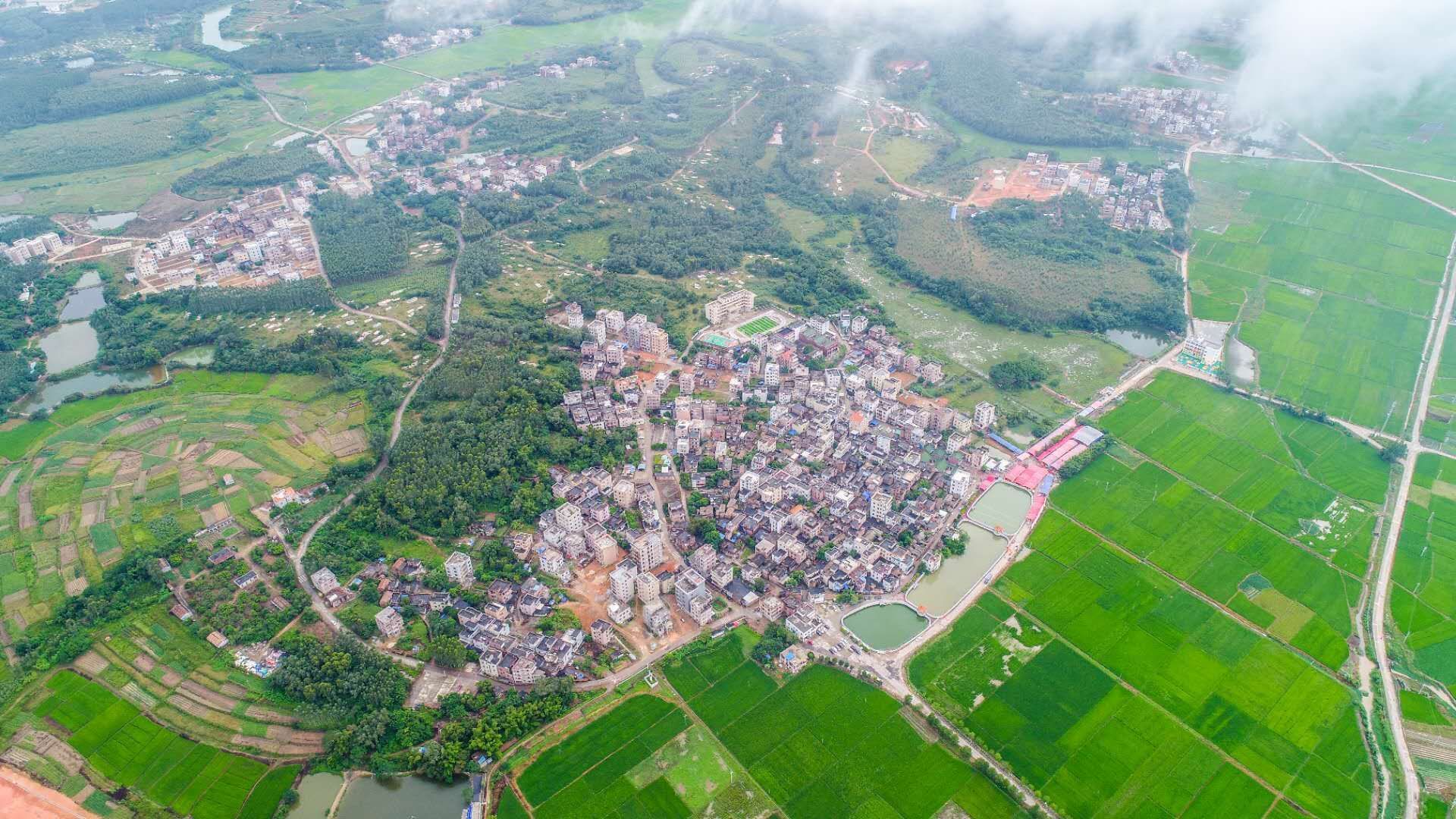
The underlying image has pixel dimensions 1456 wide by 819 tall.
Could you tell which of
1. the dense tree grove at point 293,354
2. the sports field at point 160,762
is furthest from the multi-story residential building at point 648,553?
the dense tree grove at point 293,354

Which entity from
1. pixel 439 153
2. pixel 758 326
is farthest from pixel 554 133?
pixel 758 326

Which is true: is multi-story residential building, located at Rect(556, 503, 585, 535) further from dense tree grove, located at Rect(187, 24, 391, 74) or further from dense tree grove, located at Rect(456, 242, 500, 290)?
dense tree grove, located at Rect(187, 24, 391, 74)

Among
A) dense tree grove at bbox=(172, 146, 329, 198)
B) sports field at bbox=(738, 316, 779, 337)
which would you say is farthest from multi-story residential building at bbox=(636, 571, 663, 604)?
dense tree grove at bbox=(172, 146, 329, 198)

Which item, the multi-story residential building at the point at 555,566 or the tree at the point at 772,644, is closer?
the tree at the point at 772,644

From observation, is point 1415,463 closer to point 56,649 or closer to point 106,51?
point 56,649

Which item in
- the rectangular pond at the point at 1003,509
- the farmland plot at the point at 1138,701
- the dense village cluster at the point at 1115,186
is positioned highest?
the dense village cluster at the point at 1115,186

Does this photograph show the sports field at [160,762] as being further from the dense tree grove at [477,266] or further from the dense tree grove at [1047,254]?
the dense tree grove at [1047,254]

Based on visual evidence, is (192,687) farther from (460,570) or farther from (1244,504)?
(1244,504)
